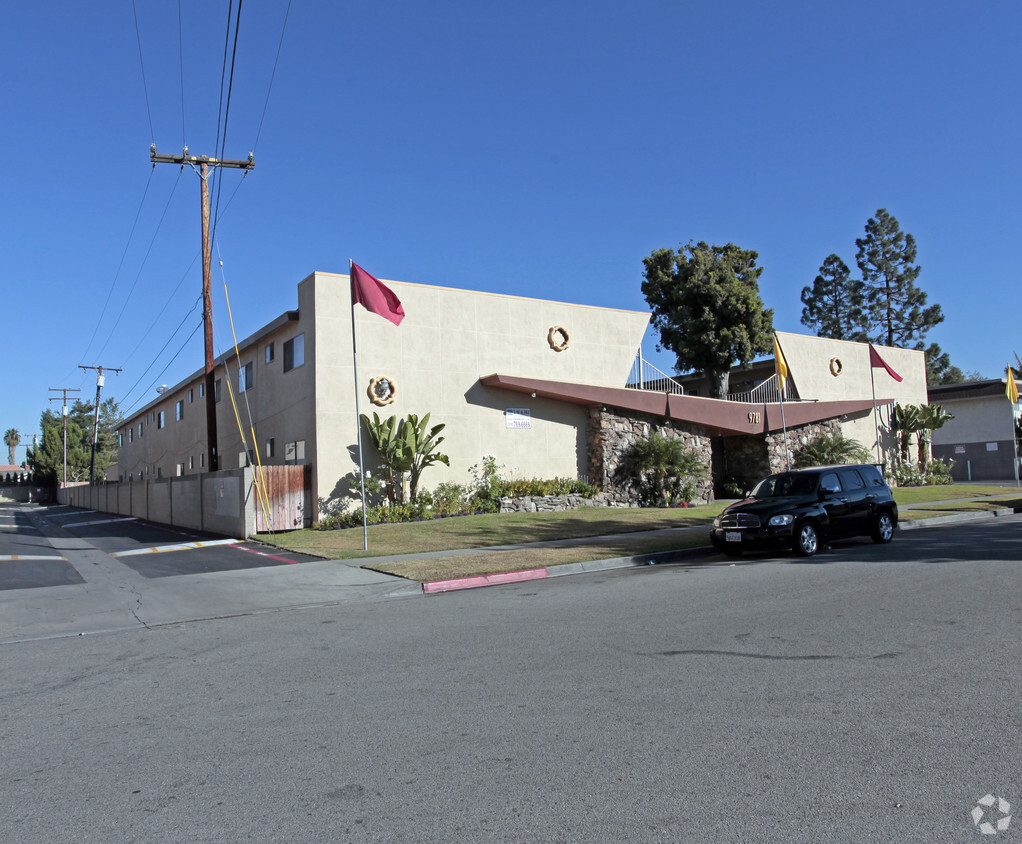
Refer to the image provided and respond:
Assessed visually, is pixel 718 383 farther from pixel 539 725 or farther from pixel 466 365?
pixel 539 725

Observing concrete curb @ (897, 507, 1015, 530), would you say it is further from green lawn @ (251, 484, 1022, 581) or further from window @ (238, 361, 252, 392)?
window @ (238, 361, 252, 392)

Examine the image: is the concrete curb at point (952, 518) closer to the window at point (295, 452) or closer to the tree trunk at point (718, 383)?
the window at point (295, 452)

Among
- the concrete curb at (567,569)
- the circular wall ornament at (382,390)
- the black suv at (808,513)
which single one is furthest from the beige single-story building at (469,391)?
the black suv at (808,513)

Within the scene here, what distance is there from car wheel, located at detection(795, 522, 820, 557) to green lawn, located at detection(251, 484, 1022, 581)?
2.50 m

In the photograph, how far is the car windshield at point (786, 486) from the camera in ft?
47.4

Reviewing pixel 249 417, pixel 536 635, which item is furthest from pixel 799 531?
pixel 249 417

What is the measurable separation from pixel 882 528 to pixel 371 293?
11520mm

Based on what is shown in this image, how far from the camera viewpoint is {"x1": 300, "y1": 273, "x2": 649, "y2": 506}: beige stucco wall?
2164 centimetres

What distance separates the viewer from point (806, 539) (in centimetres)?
1357

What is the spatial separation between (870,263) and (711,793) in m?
68.3

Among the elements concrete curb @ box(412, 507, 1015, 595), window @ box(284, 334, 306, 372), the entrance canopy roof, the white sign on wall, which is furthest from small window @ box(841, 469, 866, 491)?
window @ box(284, 334, 306, 372)

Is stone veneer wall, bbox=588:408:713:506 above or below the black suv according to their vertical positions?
above

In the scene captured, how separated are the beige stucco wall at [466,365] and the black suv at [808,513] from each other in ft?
34.7

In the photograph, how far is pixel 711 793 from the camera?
12.5 ft
